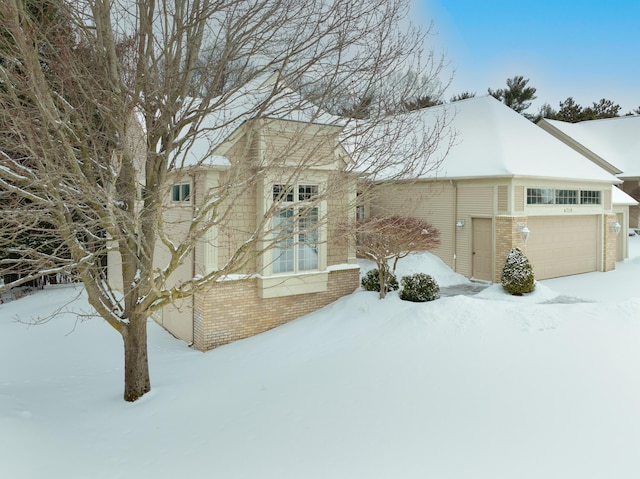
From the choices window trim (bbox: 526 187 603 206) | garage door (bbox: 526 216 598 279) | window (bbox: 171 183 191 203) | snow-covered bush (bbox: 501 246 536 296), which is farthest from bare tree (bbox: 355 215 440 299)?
garage door (bbox: 526 216 598 279)

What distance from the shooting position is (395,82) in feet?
27.7

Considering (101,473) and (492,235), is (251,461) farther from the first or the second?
(492,235)

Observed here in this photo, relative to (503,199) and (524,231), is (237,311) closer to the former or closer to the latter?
(503,199)

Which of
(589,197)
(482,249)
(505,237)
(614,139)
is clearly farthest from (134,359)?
(614,139)

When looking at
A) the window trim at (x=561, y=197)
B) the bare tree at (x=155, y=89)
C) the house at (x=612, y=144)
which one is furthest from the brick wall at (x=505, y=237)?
the house at (x=612, y=144)

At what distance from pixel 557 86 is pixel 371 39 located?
39075mm

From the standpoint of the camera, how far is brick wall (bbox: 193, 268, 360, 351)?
446 inches

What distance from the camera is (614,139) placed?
29859 mm

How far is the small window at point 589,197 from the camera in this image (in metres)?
17.5

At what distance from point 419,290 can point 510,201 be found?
17.6 feet

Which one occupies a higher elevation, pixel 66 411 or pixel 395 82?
pixel 395 82

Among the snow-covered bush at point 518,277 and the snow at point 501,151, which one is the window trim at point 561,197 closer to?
the snow at point 501,151

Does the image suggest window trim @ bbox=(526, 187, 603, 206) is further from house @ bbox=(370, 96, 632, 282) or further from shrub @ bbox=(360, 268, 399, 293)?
shrub @ bbox=(360, 268, 399, 293)

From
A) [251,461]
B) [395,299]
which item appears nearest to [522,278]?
[395,299]
